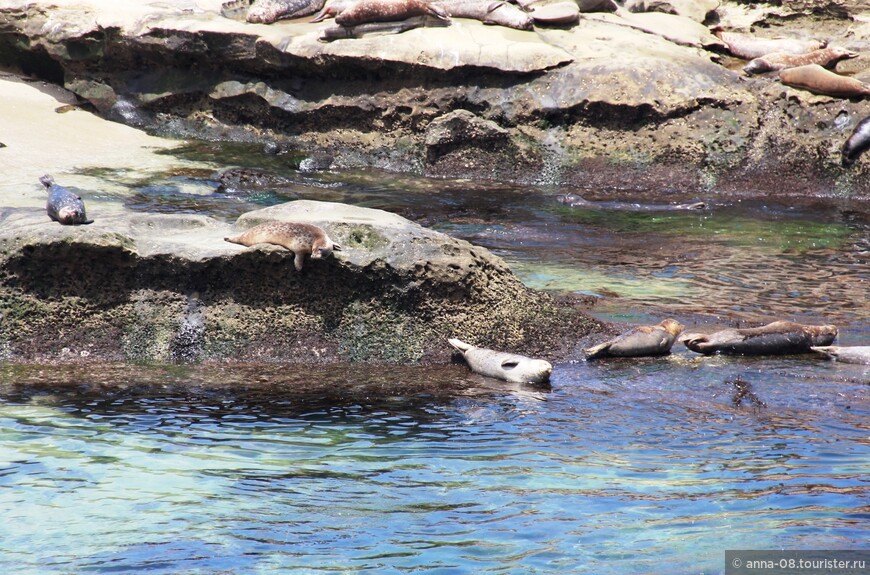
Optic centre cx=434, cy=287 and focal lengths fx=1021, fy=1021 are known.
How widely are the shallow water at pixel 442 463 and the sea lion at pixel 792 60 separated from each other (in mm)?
6582

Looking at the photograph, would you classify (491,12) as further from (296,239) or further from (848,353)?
(848,353)

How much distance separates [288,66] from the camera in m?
14.8

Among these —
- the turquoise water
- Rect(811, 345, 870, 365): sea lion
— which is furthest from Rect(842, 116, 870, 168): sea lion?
the turquoise water

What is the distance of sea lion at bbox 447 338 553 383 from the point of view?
6594 mm

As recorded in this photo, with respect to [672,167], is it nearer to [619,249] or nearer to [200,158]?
[619,249]

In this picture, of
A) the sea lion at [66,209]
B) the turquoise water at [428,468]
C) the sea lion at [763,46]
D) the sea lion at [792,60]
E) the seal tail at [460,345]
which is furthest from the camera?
the sea lion at [763,46]

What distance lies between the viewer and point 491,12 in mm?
14875

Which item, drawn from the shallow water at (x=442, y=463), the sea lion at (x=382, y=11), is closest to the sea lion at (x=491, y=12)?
the sea lion at (x=382, y=11)

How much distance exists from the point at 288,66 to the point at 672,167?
5642 mm

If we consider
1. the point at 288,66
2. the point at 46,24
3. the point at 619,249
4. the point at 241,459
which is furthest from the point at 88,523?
the point at 46,24

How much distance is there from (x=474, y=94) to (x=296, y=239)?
7662 millimetres

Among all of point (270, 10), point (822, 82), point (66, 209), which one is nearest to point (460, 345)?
point (66, 209)

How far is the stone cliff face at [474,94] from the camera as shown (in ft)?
44.0

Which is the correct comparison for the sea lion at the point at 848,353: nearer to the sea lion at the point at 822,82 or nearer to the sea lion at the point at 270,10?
the sea lion at the point at 822,82
